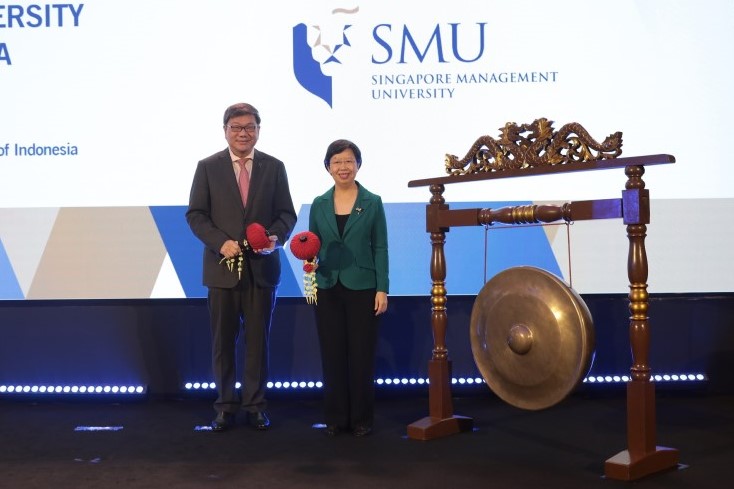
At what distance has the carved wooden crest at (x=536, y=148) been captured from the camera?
328 cm

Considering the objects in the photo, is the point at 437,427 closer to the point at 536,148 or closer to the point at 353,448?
the point at 353,448

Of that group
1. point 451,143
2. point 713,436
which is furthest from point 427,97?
point 713,436

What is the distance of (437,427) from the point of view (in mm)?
3809

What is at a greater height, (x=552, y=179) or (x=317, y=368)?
(x=552, y=179)

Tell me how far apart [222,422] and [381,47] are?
2222 mm

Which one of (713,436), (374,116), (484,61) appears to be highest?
(484,61)

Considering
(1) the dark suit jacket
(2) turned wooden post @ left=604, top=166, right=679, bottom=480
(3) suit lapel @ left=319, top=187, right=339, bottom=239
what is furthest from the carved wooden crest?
(1) the dark suit jacket

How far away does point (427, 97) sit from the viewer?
4.72m

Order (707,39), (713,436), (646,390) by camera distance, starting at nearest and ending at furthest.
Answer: (646,390) → (713,436) → (707,39)

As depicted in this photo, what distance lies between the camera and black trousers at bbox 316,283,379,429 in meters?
3.81

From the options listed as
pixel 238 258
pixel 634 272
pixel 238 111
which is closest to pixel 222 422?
pixel 238 258

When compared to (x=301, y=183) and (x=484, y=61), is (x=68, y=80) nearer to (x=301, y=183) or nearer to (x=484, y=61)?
(x=301, y=183)

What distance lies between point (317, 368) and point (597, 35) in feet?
8.06

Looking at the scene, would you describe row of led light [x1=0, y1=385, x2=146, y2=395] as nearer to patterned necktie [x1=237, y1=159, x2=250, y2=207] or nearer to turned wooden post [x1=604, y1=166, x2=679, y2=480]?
patterned necktie [x1=237, y1=159, x2=250, y2=207]
